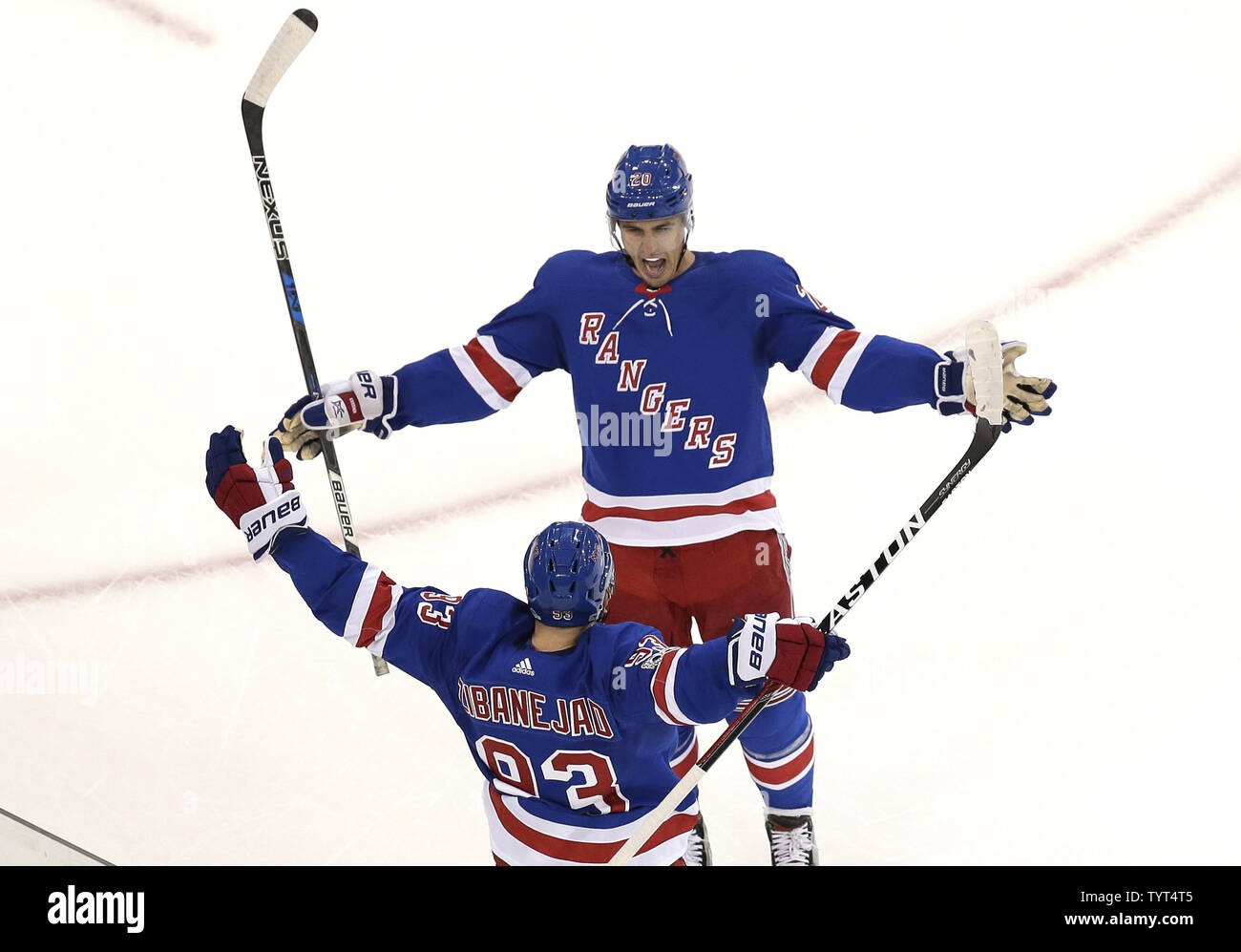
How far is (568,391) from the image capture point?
4.91m

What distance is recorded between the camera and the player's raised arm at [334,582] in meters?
2.61

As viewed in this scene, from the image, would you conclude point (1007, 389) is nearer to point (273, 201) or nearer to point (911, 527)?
point (911, 527)

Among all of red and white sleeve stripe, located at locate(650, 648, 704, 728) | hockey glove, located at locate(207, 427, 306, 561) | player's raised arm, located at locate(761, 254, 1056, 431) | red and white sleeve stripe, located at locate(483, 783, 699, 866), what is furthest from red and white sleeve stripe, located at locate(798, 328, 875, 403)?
hockey glove, located at locate(207, 427, 306, 561)

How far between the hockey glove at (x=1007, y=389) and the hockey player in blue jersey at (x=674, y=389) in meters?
0.01

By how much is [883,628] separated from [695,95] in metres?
2.09

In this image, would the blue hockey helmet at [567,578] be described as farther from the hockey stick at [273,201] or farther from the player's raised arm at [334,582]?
the hockey stick at [273,201]

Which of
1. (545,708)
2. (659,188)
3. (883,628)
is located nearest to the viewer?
(545,708)

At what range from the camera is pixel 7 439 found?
467 cm

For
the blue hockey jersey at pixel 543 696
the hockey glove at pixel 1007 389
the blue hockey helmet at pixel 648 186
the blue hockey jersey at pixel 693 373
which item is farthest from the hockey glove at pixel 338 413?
the hockey glove at pixel 1007 389

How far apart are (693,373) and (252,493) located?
921 mm

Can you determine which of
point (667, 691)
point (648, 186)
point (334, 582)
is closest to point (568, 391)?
point (648, 186)

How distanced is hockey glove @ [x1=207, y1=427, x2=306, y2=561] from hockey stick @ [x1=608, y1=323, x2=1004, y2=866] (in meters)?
0.83
